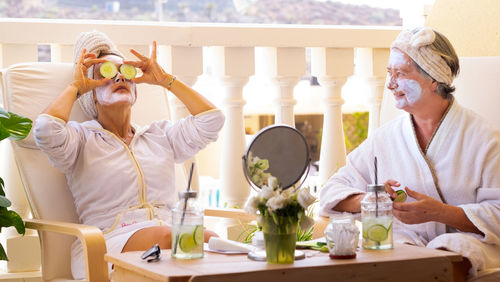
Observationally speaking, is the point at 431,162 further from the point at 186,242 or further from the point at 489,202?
the point at 186,242

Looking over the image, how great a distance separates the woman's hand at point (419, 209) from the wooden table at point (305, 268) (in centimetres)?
21

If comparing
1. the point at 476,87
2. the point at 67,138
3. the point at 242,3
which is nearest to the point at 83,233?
the point at 67,138

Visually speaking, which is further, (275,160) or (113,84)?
(113,84)

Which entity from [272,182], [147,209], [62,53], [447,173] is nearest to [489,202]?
[447,173]

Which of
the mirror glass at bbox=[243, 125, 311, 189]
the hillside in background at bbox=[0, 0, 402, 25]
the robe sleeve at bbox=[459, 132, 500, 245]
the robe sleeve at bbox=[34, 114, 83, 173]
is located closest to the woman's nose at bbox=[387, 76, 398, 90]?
the robe sleeve at bbox=[459, 132, 500, 245]

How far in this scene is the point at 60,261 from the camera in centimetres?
271

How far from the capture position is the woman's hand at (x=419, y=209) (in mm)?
2369

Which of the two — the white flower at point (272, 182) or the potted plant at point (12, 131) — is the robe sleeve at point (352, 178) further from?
the potted plant at point (12, 131)

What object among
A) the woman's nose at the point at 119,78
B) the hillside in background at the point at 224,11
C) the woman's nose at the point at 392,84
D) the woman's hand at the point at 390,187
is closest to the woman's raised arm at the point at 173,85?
the woman's nose at the point at 119,78

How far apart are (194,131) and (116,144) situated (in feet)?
0.91

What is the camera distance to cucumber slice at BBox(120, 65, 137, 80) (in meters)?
2.77

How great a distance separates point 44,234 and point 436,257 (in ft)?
4.28

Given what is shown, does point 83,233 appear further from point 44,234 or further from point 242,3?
point 242,3

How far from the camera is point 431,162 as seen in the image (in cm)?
261
